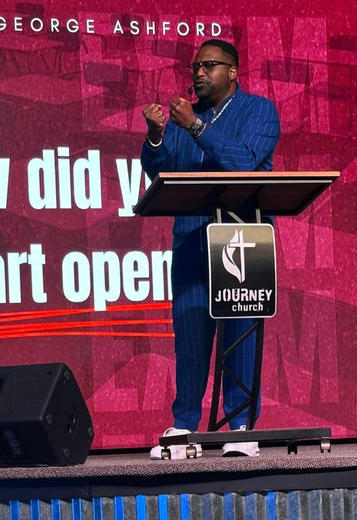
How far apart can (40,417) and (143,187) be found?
1878 millimetres

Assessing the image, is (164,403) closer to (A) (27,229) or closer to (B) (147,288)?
(B) (147,288)

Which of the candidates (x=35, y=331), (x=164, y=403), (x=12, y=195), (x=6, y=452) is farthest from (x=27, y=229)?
(x=6, y=452)

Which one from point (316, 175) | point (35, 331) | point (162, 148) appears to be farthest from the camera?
A: point (35, 331)

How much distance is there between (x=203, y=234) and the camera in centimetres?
357

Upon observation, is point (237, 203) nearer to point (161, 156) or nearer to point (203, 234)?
point (203, 234)

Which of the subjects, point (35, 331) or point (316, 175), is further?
point (35, 331)

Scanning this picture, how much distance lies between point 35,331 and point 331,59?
1823 millimetres

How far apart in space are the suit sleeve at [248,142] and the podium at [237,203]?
0.12 metres

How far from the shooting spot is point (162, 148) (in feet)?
11.6

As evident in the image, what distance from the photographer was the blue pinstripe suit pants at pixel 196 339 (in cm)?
352

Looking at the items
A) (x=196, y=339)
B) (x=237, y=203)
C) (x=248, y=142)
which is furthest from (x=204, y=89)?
(x=196, y=339)

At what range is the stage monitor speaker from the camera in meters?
3.14

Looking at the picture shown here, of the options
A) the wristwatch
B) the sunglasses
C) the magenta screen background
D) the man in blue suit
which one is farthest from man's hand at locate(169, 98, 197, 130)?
the magenta screen background

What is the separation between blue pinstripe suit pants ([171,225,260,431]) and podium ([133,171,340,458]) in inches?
2.9
